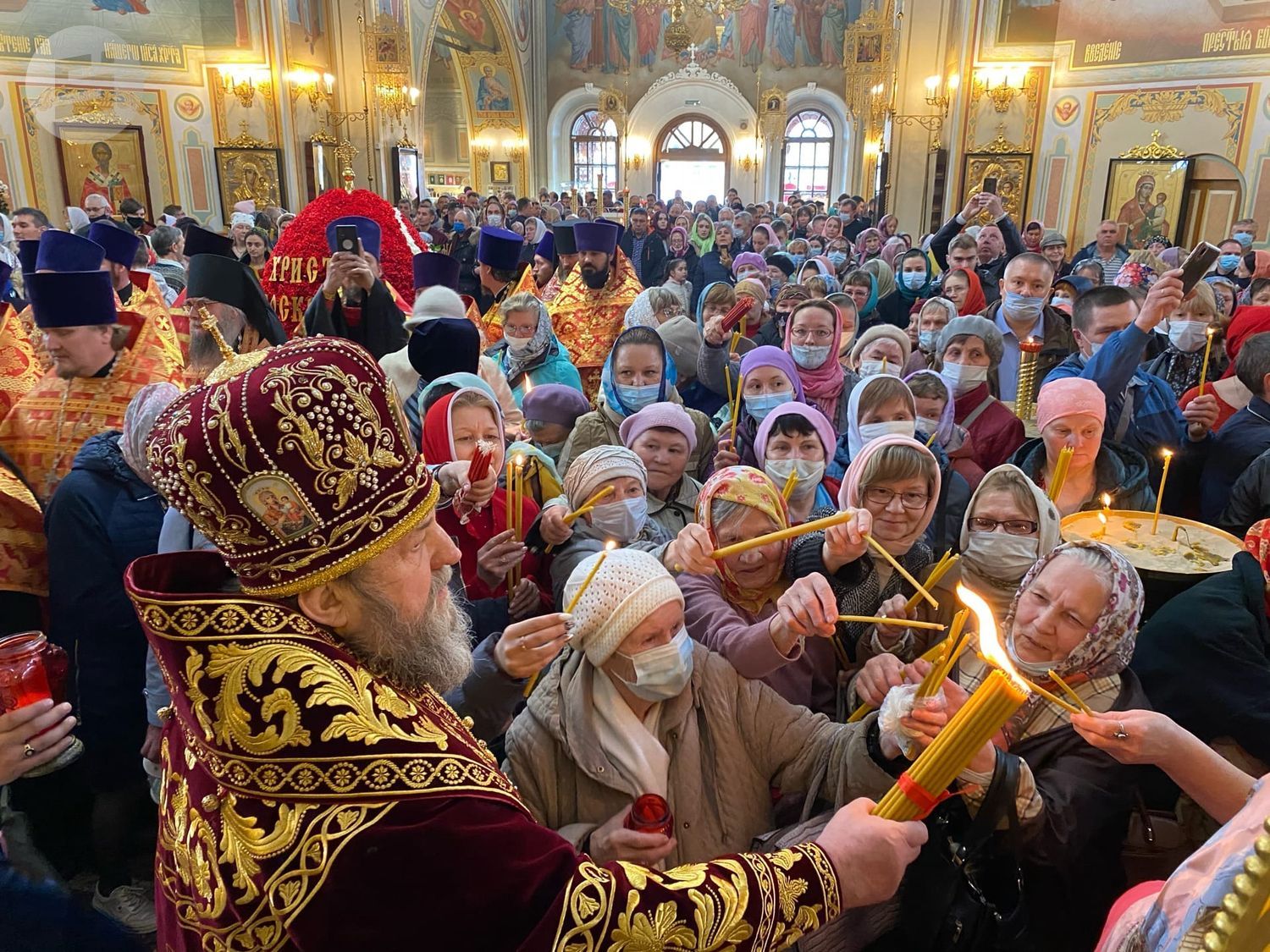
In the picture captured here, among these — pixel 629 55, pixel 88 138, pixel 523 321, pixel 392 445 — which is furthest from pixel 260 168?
pixel 629 55

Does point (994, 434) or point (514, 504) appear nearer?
point (514, 504)

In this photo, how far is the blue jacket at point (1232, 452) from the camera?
345 cm

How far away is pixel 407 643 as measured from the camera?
121 centimetres

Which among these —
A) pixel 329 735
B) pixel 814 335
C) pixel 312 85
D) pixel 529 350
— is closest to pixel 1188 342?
pixel 814 335

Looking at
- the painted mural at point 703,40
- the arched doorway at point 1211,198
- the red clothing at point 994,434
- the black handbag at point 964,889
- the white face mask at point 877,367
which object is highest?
the painted mural at point 703,40

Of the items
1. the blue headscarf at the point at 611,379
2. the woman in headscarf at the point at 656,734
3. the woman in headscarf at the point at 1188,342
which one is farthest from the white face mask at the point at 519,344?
the woman in headscarf at the point at 1188,342

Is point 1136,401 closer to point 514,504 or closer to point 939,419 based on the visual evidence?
point 939,419

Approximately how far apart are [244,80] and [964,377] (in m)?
14.2

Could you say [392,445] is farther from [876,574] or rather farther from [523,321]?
[523,321]

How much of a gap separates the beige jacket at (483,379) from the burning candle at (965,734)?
9.63 ft

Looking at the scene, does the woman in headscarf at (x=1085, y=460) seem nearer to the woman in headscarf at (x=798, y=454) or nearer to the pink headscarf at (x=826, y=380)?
the woman in headscarf at (x=798, y=454)

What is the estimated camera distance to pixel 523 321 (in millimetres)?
4703

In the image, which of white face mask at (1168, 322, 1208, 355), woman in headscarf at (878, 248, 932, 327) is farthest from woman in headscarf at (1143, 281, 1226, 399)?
woman in headscarf at (878, 248, 932, 327)

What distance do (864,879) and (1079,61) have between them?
16.2m
